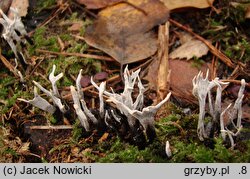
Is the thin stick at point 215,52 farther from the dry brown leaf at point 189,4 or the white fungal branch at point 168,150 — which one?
the white fungal branch at point 168,150

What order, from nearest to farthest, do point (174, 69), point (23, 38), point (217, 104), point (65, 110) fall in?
point (217, 104)
point (65, 110)
point (174, 69)
point (23, 38)

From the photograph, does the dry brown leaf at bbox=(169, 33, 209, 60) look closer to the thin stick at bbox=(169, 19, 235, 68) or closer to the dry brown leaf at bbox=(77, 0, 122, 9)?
the thin stick at bbox=(169, 19, 235, 68)

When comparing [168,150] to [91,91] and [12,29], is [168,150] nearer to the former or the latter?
[91,91]

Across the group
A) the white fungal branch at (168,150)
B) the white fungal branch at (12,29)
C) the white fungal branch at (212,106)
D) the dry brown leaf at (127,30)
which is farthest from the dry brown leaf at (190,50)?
the white fungal branch at (12,29)

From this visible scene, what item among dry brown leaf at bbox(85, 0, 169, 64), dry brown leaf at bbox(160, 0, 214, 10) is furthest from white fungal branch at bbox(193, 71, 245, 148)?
dry brown leaf at bbox(160, 0, 214, 10)
